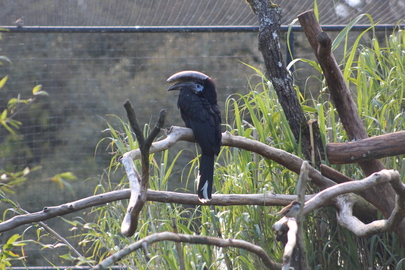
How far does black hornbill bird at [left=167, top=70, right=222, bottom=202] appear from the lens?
2201mm

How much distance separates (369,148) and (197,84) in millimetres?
1107

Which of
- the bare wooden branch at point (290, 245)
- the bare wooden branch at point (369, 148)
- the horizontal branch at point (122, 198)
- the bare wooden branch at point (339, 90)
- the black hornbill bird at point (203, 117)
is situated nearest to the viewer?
the bare wooden branch at point (290, 245)

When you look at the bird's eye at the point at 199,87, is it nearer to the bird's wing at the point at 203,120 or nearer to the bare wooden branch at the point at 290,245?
the bird's wing at the point at 203,120

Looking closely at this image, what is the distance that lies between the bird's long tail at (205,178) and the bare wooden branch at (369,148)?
51 centimetres

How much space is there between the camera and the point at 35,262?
14.1 ft

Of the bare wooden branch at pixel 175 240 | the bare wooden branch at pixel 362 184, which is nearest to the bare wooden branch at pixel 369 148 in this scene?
the bare wooden branch at pixel 362 184

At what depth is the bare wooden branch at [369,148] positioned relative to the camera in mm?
1952

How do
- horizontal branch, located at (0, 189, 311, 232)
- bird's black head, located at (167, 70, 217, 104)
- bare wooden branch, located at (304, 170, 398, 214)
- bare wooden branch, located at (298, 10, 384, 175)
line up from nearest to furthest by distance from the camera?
bare wooden branch, located at (304, 170, 398, 214)
horizontal branch, located at (0, 189, 311, 232)
bare wooden branch, located at (298, 10, 384, 175)
bird's black head, located at (167, 70, 217, 104)

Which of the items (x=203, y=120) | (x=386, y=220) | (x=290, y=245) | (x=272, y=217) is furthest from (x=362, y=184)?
(x=203, y=120)

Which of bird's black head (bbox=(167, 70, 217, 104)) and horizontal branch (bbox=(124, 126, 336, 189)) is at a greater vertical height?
bird's black head (bbox=(167, 70, 217, 104))

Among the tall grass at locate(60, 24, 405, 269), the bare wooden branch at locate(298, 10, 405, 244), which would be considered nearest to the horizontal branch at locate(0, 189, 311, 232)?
the tall grass at locate(60, 24, 405, 269)

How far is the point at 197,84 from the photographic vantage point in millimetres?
2771

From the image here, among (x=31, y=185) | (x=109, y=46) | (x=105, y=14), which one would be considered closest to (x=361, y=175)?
(x=105, y=14)

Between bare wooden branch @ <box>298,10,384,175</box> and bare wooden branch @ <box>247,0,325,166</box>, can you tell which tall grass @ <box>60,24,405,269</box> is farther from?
bare wooden branch @ <box>298,10,384,175</box>
